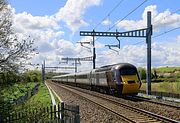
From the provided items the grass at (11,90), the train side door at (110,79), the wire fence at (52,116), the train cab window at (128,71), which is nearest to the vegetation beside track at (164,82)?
the train side door at (110,79)

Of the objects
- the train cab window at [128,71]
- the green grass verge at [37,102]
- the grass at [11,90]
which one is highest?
the train cab window at [128,71]

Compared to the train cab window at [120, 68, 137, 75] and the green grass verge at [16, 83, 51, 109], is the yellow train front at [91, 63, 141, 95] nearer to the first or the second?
the train cab window at [120, 68, 137, 75]

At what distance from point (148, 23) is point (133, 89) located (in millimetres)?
7637

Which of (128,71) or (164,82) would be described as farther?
(164,82)

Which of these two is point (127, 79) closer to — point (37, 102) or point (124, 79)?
point (124, 79)

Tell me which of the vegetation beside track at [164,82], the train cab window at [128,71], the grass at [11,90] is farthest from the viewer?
the vegetation beside track at [164,82]

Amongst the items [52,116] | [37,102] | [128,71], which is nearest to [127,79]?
[128,71]

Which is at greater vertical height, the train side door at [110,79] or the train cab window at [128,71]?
the train cab window at [128,71]

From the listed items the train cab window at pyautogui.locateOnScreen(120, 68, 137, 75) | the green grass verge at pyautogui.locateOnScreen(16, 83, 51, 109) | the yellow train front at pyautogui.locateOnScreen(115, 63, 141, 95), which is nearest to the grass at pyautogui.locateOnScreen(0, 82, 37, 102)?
the green grass verge at pyautogui.locateOnScreen(16, 83, 51, 109)

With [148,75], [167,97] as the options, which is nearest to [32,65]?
[167,97]

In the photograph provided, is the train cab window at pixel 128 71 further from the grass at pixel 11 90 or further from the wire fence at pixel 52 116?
the wire fence at pixel 52 116

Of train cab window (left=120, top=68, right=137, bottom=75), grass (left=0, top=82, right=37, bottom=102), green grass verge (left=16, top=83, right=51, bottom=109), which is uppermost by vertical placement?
train cab window (left=120, top=68, right=137, bottom=75)

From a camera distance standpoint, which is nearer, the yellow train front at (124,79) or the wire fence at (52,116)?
the wire fence at (52,116)

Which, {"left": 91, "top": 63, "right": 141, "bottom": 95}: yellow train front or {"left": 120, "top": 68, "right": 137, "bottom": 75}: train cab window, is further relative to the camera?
{"left": 120, "top": 68, "right": 137, "bottom": 75}: train cab window
